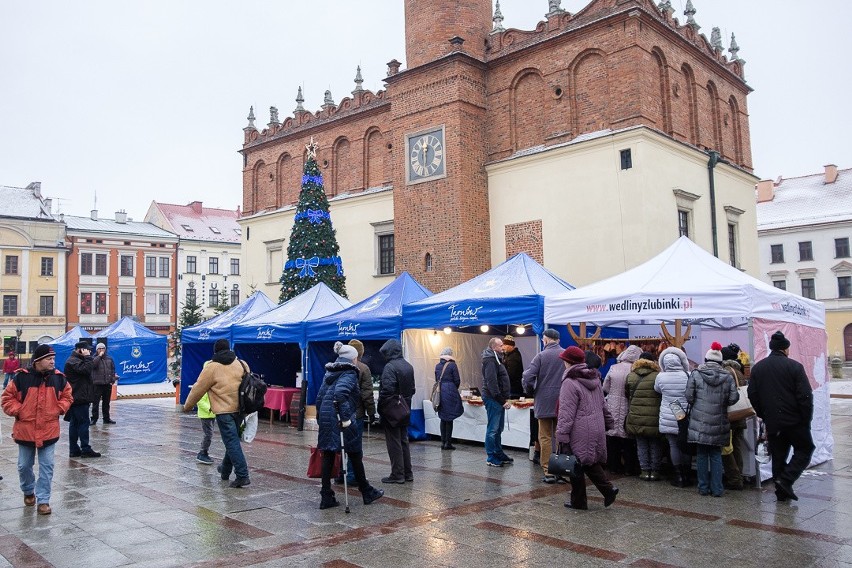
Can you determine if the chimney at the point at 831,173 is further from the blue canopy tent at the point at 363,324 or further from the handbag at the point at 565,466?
the handbag at the point at 565,466

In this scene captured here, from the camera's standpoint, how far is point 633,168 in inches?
741

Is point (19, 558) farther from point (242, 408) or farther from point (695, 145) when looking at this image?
point (695, 145)

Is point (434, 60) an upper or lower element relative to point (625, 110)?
upper

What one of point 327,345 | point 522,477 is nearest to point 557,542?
point 522,477

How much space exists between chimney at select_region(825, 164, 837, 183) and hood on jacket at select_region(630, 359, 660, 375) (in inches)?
2053

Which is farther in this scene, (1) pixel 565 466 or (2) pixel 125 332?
(2) pixel 125 332

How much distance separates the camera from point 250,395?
29.2ft

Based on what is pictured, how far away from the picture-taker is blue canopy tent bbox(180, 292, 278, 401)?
18.2 meters

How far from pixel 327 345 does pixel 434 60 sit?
10.6 m

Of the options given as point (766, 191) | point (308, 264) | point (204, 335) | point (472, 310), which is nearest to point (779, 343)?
point (472, 310)

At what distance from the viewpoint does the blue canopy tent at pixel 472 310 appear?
1162cm

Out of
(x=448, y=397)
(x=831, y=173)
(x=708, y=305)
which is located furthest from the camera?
(x=831, y=173)

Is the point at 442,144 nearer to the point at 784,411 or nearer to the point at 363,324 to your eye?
the point at 363,324

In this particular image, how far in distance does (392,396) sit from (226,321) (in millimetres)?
10866
